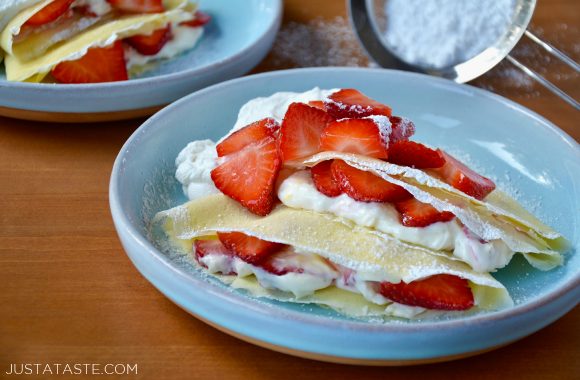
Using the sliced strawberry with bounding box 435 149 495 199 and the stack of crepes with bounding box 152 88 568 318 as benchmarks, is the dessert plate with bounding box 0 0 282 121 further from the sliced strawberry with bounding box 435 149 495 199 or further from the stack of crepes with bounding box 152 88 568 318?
the sliced strawberry with bounding box 435 149 495 199

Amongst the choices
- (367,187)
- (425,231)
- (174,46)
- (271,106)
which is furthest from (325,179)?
(174,46)

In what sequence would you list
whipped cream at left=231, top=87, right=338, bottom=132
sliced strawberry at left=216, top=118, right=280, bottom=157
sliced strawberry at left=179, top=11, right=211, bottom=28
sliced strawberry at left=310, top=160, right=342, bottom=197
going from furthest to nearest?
sliced strawberry at left=179, top=11, right=211, bottom=28
whipped cream at left=231, top=87, right=338, bottom=132
sliced strawberry at left=216, top=118, right=280, bottom=157
sliced strawberry at left=310, top=160, right=342, bottom=197

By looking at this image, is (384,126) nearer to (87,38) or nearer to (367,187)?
(367,187)

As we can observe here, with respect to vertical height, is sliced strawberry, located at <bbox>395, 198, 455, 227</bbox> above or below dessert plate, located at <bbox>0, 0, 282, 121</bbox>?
above

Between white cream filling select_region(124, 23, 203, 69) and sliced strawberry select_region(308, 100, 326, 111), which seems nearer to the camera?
sliced strawberry select_region(308, 100, 326, 111)

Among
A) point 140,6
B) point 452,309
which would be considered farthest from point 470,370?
point 140,6

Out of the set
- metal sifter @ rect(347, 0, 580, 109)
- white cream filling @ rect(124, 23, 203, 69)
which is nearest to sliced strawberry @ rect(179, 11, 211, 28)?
white cream filling @ rect(124, 23, 203, 69)

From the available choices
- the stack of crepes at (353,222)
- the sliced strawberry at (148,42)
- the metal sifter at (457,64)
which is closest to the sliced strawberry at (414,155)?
the stack of crepes at (353,222)

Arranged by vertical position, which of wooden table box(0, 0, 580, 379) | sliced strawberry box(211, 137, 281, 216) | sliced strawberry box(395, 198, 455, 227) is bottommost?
wooden table box(0, 0, 580, 379)
